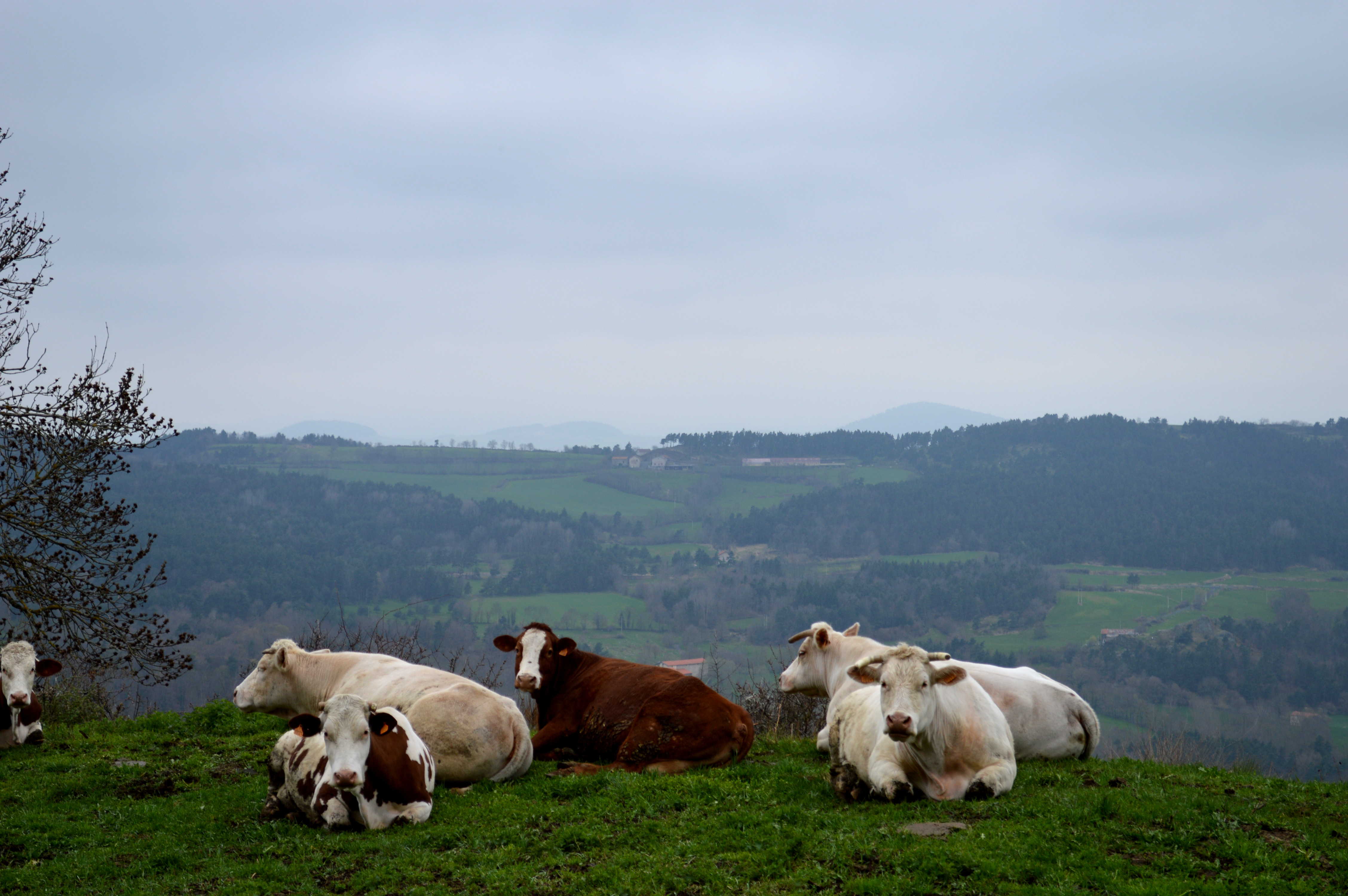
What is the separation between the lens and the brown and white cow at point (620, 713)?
9.91 m

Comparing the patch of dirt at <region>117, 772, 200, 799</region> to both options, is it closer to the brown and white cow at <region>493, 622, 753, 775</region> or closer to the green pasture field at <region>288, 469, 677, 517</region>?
the brown and white cow at <region>493, 622, 753, 775</region>

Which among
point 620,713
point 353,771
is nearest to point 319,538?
point 620,713

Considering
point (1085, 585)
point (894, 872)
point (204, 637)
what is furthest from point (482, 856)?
point (1085, 585)

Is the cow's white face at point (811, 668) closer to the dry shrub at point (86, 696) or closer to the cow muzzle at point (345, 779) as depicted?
the cow muzzle at point (345, 779)

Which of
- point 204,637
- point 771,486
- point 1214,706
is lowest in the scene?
point 1214,706

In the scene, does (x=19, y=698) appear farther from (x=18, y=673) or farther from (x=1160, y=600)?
(x=1160, y=600)

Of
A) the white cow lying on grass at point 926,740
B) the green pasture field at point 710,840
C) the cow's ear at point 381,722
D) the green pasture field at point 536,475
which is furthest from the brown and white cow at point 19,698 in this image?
the green pasture field at point 536,475

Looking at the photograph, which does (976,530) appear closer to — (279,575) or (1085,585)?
(1085,585)

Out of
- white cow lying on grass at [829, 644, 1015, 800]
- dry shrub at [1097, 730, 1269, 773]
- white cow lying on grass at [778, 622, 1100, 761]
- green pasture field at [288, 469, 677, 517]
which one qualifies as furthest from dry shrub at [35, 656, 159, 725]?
green pasture field at [288, 469, 677, 517]

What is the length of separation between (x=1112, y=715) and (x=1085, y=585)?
4327 cm

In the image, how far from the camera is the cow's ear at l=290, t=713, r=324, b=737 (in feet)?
25.6

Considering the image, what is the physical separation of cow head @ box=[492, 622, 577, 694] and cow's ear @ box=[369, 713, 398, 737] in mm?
3217

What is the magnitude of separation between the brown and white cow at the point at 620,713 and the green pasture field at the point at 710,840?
0.48 meters

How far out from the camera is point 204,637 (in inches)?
2094
